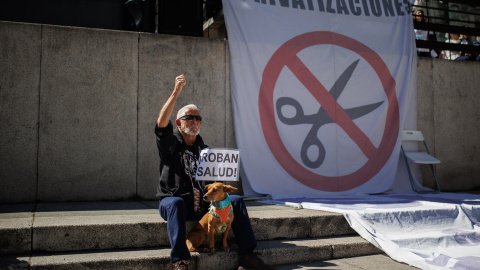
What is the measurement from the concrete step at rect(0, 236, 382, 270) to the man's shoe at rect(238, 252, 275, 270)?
0.14 metres

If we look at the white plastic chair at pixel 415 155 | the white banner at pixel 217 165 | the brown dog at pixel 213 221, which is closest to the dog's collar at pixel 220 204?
the brown dog at pixel 213 221

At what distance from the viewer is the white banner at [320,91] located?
630cm

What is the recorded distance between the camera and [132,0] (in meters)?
6.36

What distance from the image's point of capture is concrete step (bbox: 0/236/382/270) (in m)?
3.31

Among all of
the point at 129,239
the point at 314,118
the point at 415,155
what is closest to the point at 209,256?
the point at 129,239

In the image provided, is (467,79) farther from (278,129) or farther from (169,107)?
(169,107)

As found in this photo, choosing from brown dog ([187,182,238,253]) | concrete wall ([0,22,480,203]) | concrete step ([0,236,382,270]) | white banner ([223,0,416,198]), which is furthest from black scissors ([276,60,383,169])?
brown dog ([187,182,238,253])

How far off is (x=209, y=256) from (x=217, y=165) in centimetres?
76

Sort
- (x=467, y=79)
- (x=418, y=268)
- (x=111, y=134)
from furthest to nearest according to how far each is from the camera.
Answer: (x=467, y=79) → (x=111, y=134) → (x=418, y=268)

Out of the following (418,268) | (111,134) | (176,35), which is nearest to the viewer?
(418,268)

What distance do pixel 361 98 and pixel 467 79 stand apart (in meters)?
2.49

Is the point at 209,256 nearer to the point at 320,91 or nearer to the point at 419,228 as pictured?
the point at 419,228

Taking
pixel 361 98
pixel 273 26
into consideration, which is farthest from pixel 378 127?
pixel 273 26

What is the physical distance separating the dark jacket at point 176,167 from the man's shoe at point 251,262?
1.79ft
